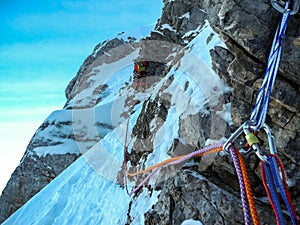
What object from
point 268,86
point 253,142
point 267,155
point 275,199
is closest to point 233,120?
point 268,86

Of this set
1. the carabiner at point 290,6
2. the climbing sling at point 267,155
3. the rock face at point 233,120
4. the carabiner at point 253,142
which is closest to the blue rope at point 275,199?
the climbing sling at point 267,155

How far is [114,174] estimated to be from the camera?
39.2 ft

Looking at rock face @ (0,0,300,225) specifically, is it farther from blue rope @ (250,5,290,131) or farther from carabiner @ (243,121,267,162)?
carabiner @ (243,121,267,162)

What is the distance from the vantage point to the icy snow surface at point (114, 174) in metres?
7.93

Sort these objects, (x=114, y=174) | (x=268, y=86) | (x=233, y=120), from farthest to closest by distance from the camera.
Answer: (x=114, y=174)
(x=233, y=120)
(x=268, y=86)

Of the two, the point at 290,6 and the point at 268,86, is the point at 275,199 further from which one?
the point at 290,6

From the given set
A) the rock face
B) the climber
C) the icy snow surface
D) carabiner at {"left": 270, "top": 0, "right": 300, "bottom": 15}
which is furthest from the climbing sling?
the climber

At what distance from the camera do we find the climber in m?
21.4

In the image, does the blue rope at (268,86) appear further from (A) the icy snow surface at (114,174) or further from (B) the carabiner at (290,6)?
(A) the icy snow surface at (114,174)

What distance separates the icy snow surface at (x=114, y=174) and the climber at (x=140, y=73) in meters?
7.28

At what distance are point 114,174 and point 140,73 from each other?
1186 centimetres

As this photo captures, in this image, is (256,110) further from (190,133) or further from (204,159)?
(190,133)

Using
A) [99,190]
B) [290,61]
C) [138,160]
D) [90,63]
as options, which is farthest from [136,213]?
[90,63]

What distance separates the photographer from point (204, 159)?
6.27 meters
